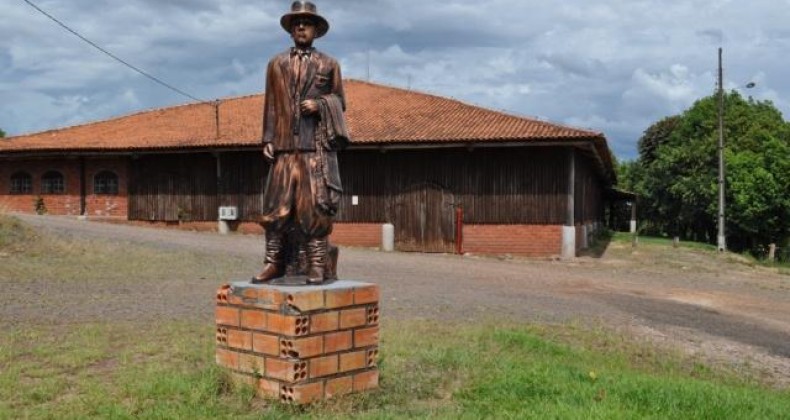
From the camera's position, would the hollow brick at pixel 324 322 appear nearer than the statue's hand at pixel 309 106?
Yes

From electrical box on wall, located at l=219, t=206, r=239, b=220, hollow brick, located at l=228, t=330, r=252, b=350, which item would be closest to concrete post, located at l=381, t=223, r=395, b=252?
electrical box on wall, located at l=219, t=206, r=239, b=220

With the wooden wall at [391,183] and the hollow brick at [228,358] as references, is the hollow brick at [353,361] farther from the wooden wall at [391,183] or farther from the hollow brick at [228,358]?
the wooden wall at [391,183]

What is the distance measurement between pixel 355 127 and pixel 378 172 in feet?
6.23

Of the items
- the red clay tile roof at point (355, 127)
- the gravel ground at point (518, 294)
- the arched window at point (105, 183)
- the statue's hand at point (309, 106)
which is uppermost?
the red clay tile roof at point (355, 127)

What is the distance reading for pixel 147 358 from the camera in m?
6.32

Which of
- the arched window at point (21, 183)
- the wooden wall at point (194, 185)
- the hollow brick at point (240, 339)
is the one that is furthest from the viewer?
the arched window at point (21, 183)

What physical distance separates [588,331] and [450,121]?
15309 mm

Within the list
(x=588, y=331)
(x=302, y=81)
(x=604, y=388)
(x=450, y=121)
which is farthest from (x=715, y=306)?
(x=450, y=121)

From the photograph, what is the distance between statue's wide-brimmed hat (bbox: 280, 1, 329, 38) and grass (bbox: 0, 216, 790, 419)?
2.65 m

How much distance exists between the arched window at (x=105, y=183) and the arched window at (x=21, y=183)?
2786 mm

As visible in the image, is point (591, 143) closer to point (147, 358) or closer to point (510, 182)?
point (510, 182)

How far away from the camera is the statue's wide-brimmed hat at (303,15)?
17.7 feet

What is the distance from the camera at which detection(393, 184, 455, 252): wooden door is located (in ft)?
73.9

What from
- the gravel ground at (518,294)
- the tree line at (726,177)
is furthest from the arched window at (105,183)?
the tree line at (726,177)
